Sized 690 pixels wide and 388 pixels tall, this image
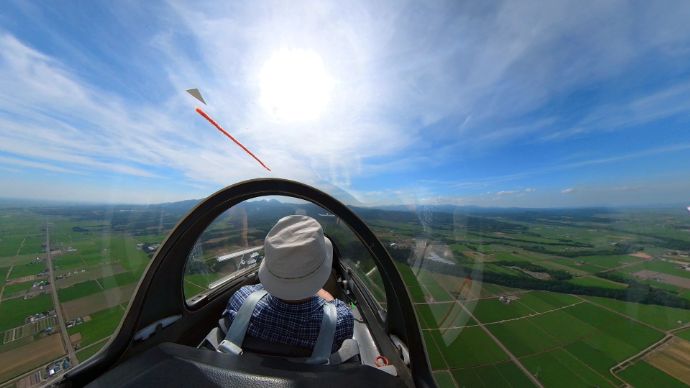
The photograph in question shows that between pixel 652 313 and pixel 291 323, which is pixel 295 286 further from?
pixel 652 313

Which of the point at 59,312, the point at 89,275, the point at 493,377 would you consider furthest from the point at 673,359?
the point at 89,275

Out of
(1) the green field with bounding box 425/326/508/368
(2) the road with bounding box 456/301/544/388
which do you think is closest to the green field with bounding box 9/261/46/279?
(1) the green field with bounding box 425/326/508/368

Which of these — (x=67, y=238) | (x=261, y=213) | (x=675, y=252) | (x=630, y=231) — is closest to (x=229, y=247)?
(x=261, y=213)

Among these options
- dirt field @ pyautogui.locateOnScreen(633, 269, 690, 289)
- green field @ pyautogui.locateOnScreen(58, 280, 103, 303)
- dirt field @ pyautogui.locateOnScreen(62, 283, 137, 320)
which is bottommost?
dirt field @ pyautogui.locateOnScreen(633, 269, 690, 289)

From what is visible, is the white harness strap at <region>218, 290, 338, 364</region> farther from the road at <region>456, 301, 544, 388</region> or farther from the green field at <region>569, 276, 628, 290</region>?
the green field at <region>569, 276, 628, 290</region>

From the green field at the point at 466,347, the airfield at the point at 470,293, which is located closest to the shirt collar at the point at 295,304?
the airfield at the point at 470,293

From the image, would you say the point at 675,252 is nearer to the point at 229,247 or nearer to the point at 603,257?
the point at 603,257
